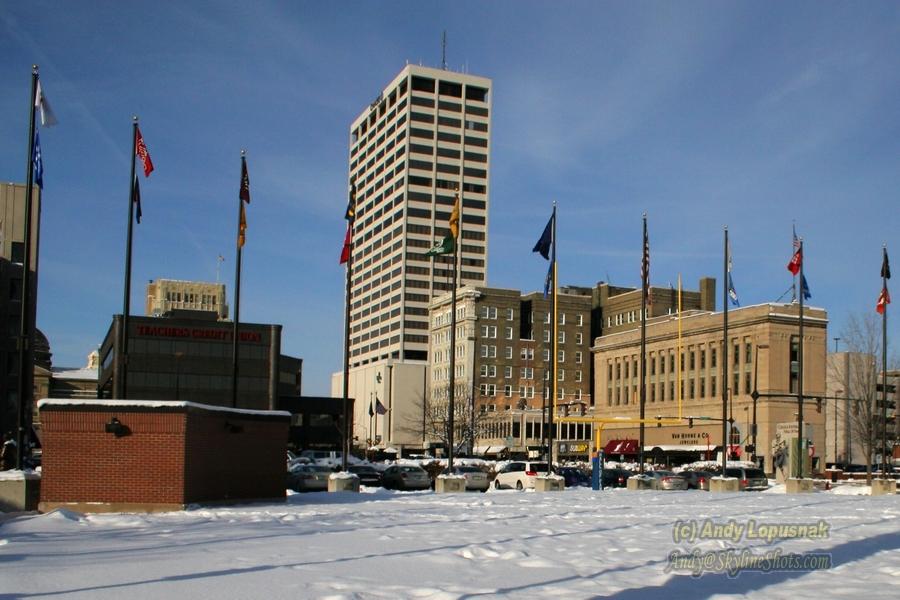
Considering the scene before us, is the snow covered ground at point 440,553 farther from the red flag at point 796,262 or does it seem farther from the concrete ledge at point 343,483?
the red flag at point 796,262

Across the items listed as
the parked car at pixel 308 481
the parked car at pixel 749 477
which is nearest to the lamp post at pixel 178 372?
the parked car at pixel 308 481

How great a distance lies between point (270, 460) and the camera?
1137 inches

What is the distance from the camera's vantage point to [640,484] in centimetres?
4253

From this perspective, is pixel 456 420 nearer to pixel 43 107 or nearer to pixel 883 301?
pixel 883 301

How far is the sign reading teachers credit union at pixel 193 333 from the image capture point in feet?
316

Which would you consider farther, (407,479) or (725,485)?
(407,479)

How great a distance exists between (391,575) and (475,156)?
15872 cm

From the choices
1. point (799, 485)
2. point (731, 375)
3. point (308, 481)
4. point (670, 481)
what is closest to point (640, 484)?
point (670, 481)

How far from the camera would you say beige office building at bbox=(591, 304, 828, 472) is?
309 ft

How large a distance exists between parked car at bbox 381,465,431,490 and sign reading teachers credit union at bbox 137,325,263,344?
2143 inches

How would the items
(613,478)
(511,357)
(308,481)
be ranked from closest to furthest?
(308,481) < (613,478) < (511,357)

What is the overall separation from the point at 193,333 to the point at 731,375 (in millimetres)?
54090

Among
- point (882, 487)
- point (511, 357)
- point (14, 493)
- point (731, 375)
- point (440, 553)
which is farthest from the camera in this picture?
point (511, 357)

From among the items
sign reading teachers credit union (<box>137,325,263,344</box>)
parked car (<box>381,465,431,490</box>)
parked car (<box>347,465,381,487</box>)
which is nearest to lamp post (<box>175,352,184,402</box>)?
sign reading teachers credit union (<box>137,325,263,344</box>)
